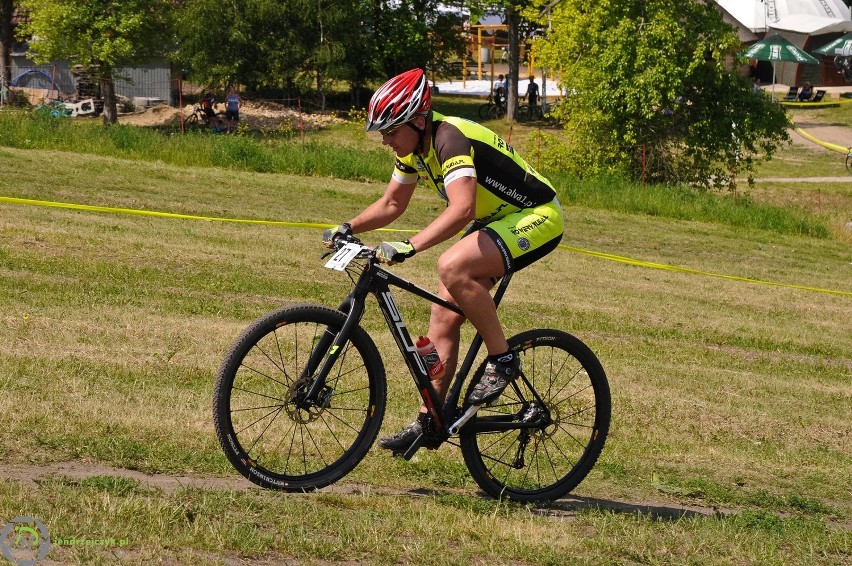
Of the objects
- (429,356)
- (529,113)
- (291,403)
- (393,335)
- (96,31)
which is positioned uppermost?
(96,31)

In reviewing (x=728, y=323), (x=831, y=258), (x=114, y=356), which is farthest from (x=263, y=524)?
(x=831, y=258)

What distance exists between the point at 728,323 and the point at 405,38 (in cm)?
4201

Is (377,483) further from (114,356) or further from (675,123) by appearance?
(675,123)

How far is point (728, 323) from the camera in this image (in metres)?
15.5

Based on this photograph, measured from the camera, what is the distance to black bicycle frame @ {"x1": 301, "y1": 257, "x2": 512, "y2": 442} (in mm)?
6227

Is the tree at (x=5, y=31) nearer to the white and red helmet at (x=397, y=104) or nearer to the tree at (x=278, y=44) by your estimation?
the tree at (x=278, y=44)

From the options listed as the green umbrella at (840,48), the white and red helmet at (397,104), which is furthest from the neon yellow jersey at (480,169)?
the green umbrella at (840,48)

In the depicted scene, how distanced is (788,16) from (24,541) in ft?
228

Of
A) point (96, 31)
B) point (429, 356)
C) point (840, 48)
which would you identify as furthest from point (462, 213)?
point (840, 48)

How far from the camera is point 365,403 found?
6.68 metres

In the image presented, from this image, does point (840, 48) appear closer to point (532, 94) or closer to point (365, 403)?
point (532, 94)

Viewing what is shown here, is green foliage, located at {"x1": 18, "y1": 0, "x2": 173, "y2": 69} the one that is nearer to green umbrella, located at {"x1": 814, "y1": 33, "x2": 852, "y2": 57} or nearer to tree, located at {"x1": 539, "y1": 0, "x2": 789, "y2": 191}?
tree, located at {"x1": 539, "y1": 0, "x2": 789, "y2": 191}

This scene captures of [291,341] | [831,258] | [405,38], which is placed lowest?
[831,258]

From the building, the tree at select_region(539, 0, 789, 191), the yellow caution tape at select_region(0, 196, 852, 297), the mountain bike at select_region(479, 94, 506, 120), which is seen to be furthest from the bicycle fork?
the building
